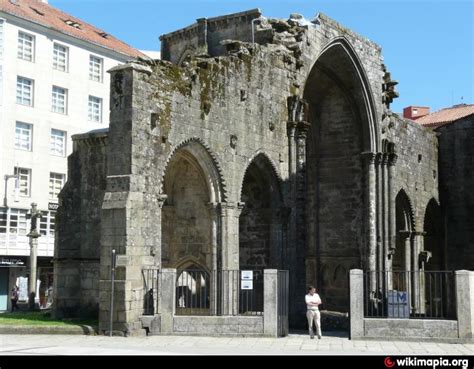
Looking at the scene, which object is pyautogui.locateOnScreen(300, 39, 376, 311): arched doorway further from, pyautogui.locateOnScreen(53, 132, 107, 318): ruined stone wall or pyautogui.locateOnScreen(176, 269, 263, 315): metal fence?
pyautogui.locateOnScreen(53, 132, 107, 318): ruined stone wall

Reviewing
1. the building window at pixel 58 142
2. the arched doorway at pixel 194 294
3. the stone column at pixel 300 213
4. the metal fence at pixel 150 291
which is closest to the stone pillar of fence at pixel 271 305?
the arched doorway at pixel 194 294

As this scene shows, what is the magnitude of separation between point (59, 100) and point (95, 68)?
3.07 meters

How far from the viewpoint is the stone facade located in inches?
603

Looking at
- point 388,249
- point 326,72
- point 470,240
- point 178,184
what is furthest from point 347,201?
point 178,184

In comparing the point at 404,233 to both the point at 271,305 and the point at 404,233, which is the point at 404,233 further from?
the point at 271,305

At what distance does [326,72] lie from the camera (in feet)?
86.5

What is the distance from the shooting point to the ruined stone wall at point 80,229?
18047 mm

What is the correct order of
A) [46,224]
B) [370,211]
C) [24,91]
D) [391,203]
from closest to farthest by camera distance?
[370,211]
[391,203]
[24,91]
[46,224]

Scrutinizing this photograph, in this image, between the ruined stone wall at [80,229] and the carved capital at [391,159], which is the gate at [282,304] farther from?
the carved capital at [391,159]

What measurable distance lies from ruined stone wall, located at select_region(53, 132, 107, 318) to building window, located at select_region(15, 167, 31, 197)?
1496 centimetres

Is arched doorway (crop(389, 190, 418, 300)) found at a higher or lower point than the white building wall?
lower

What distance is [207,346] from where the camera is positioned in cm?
1285
